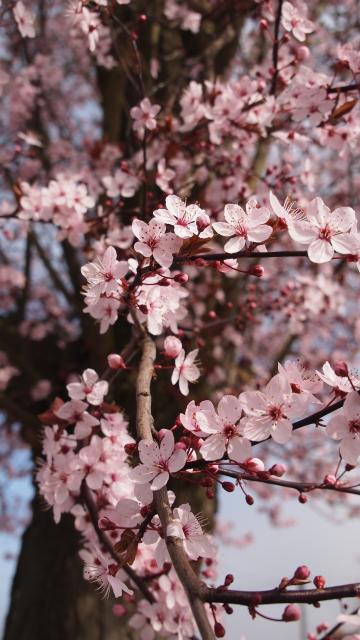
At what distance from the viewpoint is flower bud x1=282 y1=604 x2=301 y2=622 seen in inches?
48.9

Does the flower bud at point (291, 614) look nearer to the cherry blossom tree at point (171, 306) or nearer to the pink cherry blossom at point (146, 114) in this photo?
the cherry blossom tree at point (171, 306)

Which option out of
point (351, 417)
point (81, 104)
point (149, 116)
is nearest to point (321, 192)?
point (149, 116)

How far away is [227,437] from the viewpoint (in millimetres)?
1353

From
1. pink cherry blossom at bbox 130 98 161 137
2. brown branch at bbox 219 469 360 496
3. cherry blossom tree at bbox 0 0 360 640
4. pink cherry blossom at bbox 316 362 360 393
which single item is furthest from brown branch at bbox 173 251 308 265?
pink cherry blossom at bbox 130 98 161 137

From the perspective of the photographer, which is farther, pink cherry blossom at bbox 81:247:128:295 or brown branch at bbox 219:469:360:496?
pink cherry blossom at bbox 81:247:128:295

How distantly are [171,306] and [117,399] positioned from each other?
6.87 ft

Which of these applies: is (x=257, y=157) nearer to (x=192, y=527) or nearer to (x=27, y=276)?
(x=27, y=276)

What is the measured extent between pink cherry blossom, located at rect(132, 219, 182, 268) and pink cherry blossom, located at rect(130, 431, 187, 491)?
1.45 ft

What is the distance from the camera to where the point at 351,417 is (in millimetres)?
1252

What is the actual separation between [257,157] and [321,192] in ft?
5.02

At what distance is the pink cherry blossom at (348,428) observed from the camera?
1.23m

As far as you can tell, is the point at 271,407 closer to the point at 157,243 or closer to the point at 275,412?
the point at 275,412

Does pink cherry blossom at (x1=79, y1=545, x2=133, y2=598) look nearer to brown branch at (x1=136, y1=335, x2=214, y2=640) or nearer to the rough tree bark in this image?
brown branch at (x1=136, y1=335, x2=214, y2=640)

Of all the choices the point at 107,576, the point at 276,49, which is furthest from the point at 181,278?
the point at 276,49
